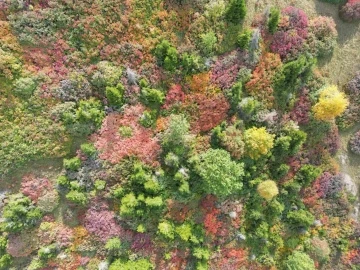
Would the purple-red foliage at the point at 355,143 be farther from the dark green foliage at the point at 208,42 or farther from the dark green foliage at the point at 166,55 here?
the dark green foliage at the point at 166,55

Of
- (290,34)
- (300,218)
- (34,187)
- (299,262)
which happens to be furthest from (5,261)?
(290,34)

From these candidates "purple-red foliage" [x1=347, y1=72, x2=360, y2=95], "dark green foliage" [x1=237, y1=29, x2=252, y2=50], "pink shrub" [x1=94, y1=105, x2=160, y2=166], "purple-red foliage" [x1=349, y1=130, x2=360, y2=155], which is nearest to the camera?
"pink shrub" [x1=94, y1=105, x2=160, y2=166]

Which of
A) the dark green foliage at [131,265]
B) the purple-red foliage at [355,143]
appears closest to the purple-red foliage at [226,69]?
the purple-red foliage at [355,143]

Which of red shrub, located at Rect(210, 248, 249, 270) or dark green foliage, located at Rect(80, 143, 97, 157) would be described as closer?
dark green foliage, located at Rect(80, 143, 97, 157)

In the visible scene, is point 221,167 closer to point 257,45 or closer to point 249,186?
point 249,186

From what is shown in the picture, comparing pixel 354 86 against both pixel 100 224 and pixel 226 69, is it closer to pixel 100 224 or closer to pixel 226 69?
pixel 226 69

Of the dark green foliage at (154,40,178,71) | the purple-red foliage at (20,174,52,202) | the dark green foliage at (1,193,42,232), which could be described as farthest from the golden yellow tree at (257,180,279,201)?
the dark green foliage at (1,193,42,232)

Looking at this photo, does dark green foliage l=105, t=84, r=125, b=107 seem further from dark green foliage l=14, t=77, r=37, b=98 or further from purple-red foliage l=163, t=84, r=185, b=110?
dark green foliage l=14, t=77, r=37, b=98
